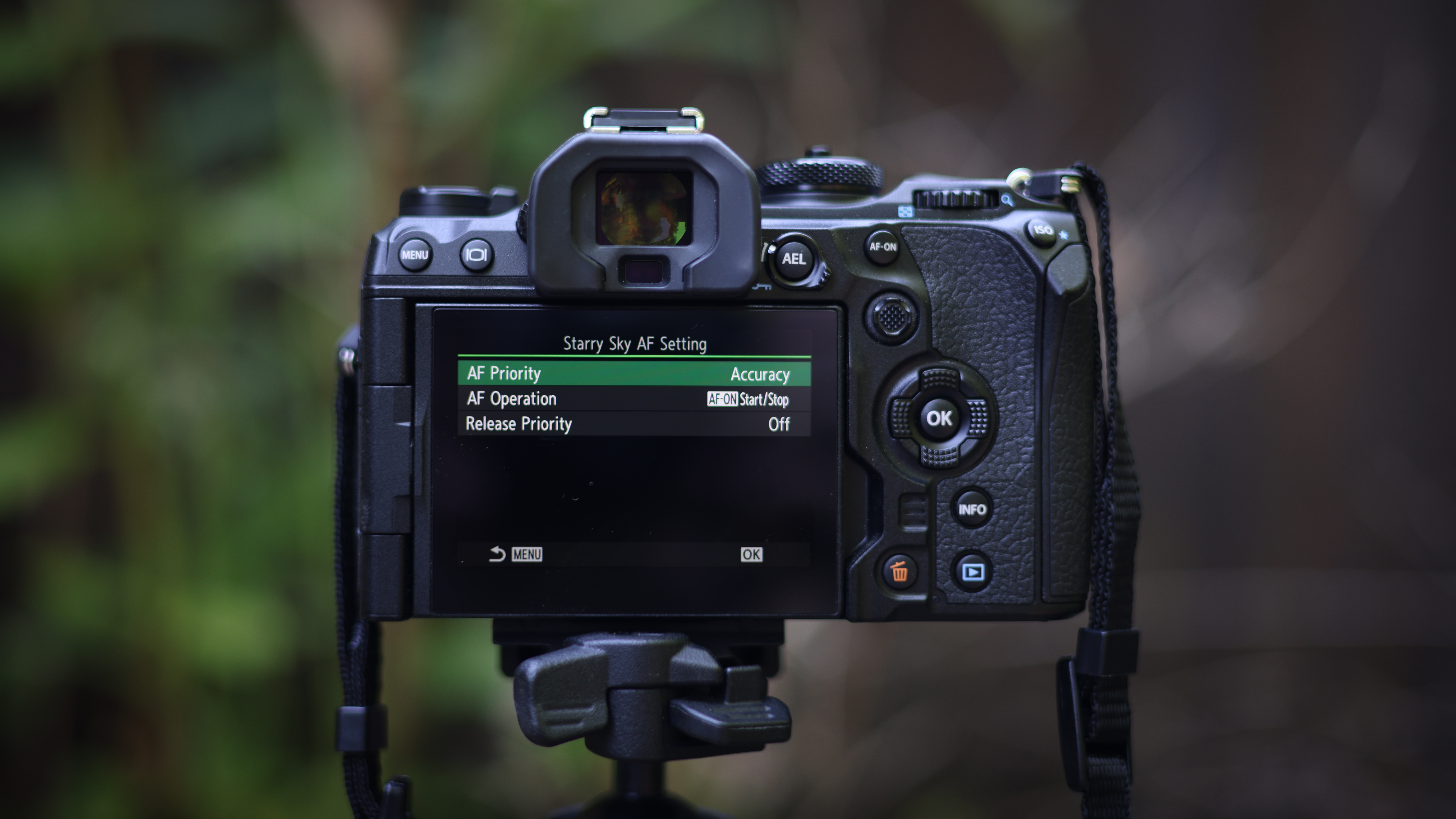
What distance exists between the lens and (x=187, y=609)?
39.9 inches

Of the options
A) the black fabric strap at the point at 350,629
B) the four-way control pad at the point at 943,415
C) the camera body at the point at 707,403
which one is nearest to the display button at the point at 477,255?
the camera body at the point at 707,403

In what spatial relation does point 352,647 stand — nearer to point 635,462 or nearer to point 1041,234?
point 635,462

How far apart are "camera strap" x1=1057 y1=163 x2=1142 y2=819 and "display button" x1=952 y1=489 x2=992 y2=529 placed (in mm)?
70

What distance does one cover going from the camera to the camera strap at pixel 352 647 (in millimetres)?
591

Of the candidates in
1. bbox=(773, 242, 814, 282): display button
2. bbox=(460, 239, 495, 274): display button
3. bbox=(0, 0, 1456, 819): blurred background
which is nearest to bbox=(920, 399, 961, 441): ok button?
bbox=(773, 242, 814, 282): display button

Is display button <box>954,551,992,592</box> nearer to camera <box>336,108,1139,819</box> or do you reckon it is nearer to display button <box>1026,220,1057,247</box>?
camera <box>336,108,1139,819</box>

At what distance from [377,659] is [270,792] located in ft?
1.92

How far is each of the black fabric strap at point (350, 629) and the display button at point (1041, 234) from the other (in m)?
0.42

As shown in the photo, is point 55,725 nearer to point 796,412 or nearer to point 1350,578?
point 796,412

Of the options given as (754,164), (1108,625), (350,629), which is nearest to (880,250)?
(1108,625)

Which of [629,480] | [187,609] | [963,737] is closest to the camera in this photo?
[629,480]

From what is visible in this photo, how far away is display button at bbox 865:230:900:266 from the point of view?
559 mm

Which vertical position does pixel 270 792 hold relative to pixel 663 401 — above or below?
below

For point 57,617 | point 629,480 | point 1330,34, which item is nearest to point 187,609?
point 57,617
